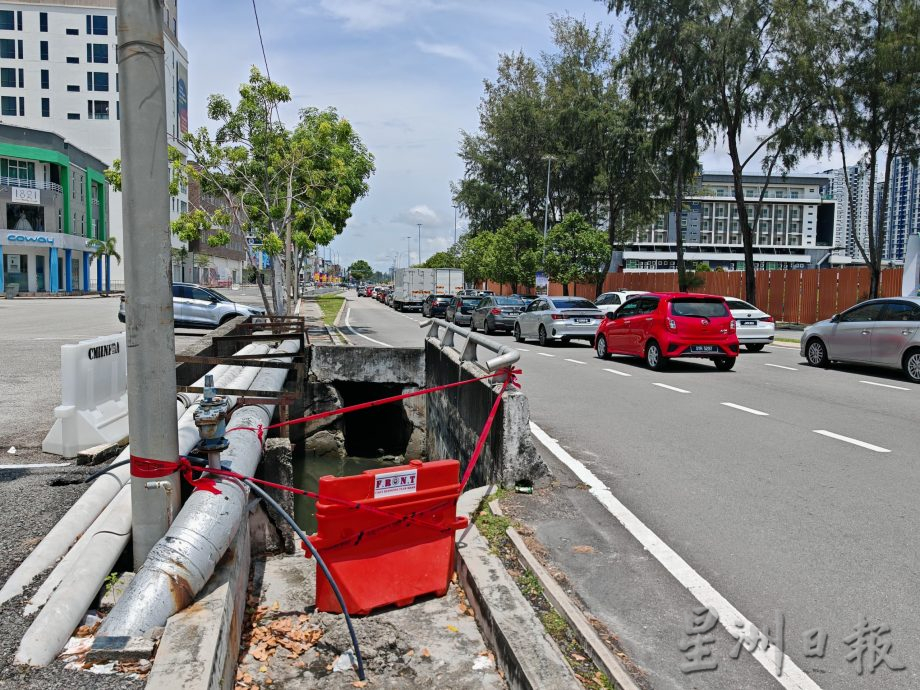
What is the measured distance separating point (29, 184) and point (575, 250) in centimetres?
4436

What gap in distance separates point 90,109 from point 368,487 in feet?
302

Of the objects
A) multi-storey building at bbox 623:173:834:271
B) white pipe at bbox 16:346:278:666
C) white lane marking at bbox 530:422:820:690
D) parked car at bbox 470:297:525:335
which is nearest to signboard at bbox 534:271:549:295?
parked car at bbox 470:297:525:335

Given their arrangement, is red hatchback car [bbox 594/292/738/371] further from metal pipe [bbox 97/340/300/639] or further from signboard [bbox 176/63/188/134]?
signboard [bbox 176/63/188/134]

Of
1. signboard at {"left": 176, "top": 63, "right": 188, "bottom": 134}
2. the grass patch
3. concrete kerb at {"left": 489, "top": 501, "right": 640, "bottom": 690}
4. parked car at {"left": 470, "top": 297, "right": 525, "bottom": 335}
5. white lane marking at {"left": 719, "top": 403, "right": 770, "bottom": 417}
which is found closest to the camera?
concrete kerb at {"left": 489, "top": 501, "right": 640, "bottom": 690}

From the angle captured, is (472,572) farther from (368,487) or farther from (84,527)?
(84,527)

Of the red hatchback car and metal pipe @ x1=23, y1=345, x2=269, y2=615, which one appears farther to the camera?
the red hatchback car

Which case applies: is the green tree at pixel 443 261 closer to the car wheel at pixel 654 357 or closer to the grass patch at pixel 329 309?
the grass patch at pixel 329 309

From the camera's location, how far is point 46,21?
81.4 m

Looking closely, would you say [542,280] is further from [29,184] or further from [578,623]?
[578,623]

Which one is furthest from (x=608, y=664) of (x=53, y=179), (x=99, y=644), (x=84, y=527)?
(x=53, y=179)

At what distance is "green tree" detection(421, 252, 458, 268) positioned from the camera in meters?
103

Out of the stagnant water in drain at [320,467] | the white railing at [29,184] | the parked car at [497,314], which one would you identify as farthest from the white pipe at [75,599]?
the white railing at [29,184]

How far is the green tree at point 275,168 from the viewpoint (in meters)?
26.0

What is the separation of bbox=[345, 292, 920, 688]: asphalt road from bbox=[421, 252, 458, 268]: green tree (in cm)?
8689
